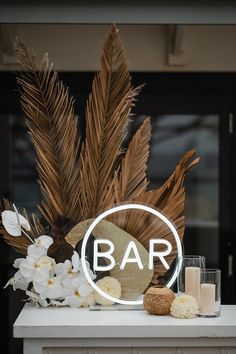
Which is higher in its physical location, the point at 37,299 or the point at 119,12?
the point at 119,12

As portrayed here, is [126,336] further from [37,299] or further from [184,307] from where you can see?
[37,299]

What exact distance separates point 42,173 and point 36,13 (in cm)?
70

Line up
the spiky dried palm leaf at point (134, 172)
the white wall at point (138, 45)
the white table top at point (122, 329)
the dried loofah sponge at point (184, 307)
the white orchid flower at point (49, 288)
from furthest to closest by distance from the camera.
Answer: the white wall at point (138, 45), the spiky dried palm leaf at point (134, 172), the white orchid flower at point (49, 288), the dried loofah sponge at point (184, 307), the white table top at point (122, 329)

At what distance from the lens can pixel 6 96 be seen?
503 cm

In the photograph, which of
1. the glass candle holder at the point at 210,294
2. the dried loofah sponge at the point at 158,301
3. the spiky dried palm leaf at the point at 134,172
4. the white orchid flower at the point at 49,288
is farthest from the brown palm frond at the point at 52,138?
the glass candle holder at the point at 210,294

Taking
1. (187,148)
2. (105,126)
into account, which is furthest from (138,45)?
(105,126)

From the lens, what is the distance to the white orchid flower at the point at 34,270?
2.74m

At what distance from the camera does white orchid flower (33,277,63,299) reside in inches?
108

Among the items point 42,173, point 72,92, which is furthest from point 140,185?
point 72,92

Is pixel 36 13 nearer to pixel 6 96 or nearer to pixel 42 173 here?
pixel 42 173

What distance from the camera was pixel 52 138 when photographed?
3.02 meters

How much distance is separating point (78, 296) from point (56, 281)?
10cm

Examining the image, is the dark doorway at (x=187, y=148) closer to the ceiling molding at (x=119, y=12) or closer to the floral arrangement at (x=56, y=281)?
the ceiling molding at (x=119, y=12)

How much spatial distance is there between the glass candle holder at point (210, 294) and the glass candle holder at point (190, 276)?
1.6 inches
